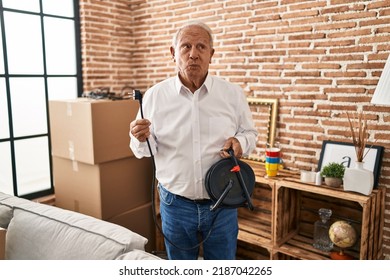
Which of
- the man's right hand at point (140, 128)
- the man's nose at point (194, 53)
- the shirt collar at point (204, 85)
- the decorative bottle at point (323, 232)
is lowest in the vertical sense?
the decorative bottle at point (323, 232)

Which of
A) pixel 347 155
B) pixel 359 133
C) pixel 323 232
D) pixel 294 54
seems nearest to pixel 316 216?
pixel 323 232

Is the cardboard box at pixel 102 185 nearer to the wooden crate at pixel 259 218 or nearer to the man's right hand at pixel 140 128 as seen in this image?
the wooden crate at pixel 259 218

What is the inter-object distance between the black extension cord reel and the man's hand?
14mm

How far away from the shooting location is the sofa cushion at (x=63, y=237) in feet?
4.09

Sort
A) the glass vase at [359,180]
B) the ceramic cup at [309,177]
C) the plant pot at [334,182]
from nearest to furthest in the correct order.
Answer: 1. the glass vase at [359,180]
2. the plant pot at [334,182]
3. the ceramic cup at [309,177]

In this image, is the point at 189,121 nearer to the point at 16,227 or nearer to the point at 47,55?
the point at 16,227

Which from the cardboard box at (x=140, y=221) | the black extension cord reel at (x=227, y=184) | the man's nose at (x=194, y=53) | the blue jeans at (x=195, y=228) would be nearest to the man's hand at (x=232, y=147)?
the black extension cord reel at (x=227, y=184)

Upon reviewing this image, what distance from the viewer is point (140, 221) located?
8.73ft

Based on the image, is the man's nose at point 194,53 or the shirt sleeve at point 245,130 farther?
the shirt sleeve at point 245,130

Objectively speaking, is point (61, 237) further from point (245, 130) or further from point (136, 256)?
point (245, 130)

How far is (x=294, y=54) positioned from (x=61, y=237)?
162 cm

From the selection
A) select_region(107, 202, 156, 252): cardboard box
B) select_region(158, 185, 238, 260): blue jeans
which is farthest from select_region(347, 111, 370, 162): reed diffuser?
select_region(107, 202, 156, 252): cardboard box
